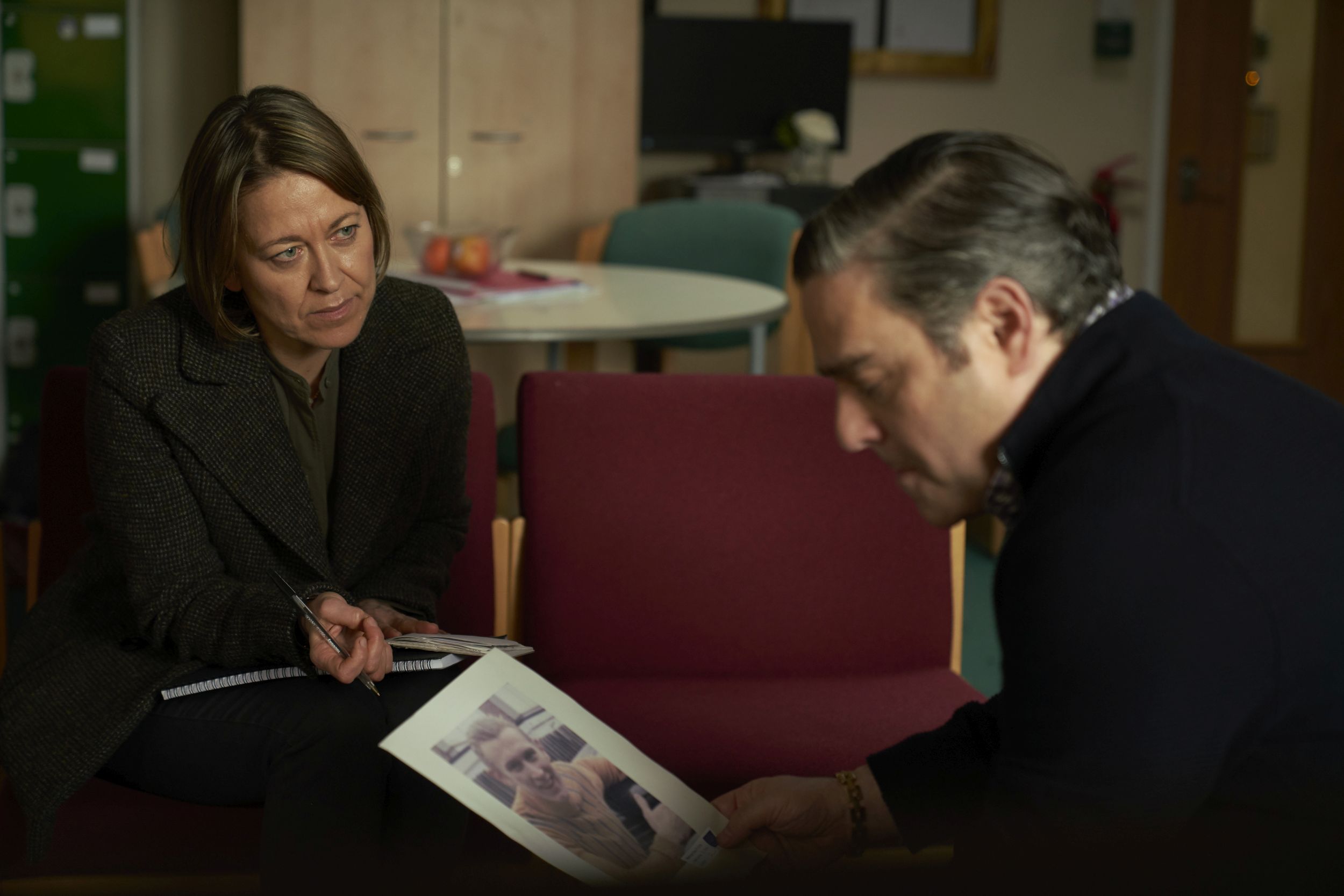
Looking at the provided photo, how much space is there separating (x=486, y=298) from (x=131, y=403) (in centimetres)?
142

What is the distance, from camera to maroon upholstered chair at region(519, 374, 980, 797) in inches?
72.8

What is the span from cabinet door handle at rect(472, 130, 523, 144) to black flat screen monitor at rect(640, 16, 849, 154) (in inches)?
18.9

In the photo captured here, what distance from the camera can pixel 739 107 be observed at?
15.9ft

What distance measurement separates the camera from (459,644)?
1.31 metres

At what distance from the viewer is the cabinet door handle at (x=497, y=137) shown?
457 centimetres

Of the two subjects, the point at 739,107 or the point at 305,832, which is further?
the point at 739,107

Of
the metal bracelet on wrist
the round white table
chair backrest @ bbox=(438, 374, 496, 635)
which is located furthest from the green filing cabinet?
the metal bracelet on wrist

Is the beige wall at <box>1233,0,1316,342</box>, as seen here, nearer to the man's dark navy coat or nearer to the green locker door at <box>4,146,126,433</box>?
the green locker door at <box>4,146,126,433</box>

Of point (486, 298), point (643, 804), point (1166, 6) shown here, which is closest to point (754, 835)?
point (643, 804)

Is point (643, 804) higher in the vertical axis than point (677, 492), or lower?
lower

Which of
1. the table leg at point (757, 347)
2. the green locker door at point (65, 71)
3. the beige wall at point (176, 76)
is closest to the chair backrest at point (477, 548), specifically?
the table leg at point (757, 347)

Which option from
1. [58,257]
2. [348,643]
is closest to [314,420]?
[348,643]

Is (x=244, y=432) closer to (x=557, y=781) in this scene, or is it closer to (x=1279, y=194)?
(x=557, y=781)

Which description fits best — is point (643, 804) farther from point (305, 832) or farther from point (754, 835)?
point (305, 832)
